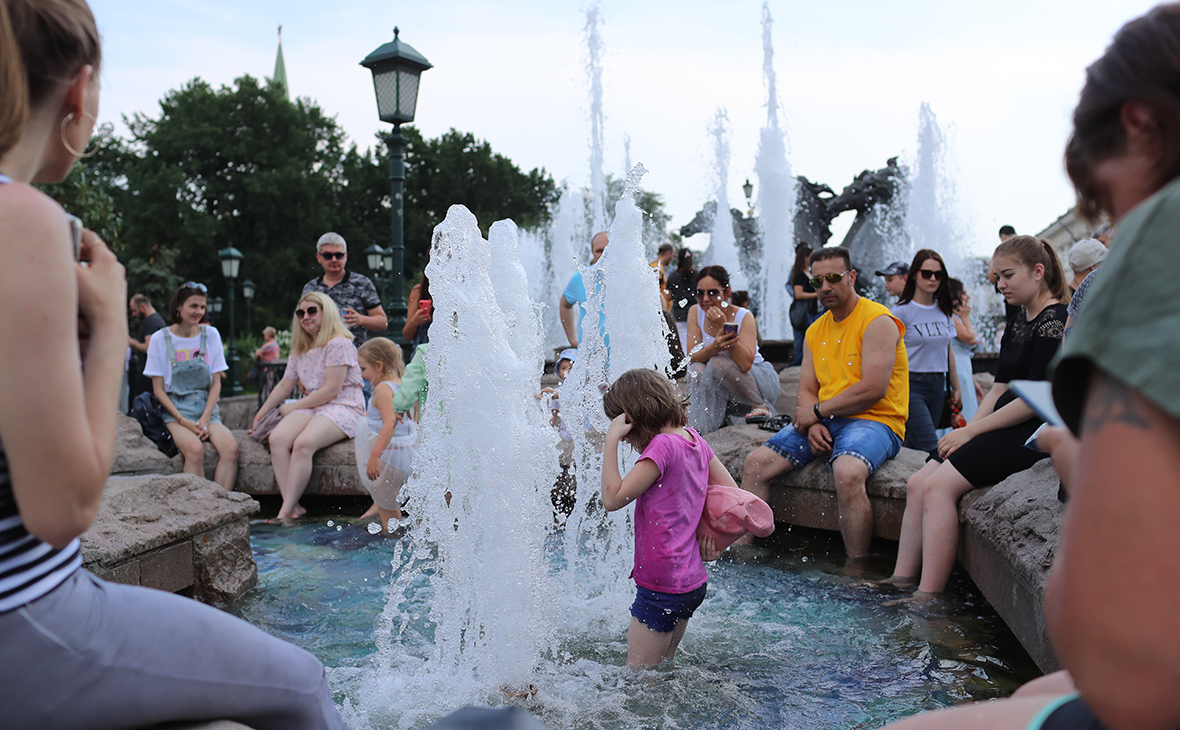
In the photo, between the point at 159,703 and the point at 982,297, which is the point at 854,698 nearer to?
the point at 159,703

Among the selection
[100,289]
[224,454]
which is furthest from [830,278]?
[224,454]

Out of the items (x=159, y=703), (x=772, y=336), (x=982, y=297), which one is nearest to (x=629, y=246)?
(x=159, y=703)

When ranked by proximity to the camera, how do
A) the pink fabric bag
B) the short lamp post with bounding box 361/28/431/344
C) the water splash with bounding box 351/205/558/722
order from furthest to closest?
the short lamp post with bounding box 361/28/431/344
the water splash with bounding box 351/205/558/722
the pink fabric bag

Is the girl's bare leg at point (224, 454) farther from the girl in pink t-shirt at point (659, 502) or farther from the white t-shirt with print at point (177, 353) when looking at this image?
the girl in pink t-shirt at point (659, 502)

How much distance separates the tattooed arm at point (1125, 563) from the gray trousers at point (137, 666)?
1.09m

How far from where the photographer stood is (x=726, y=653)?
364cm

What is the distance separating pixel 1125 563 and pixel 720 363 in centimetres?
581

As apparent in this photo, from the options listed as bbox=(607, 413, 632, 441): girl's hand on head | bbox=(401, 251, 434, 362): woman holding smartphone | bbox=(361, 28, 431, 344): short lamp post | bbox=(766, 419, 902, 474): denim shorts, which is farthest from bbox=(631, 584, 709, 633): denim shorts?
bbox=(361, 28, 431, 344): short lamp post

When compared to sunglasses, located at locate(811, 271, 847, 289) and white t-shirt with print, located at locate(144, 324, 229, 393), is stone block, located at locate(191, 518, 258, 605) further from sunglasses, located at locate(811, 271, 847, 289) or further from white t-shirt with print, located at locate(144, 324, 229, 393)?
sunglasses, located at locate(811, 271, 847, 289)

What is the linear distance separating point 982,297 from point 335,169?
1159 inches

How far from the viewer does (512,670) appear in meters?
3.29

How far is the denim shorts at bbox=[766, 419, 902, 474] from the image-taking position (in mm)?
4895

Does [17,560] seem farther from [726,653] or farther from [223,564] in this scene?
[223,564]

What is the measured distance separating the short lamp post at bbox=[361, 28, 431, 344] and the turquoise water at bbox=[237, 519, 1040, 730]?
171 inches
